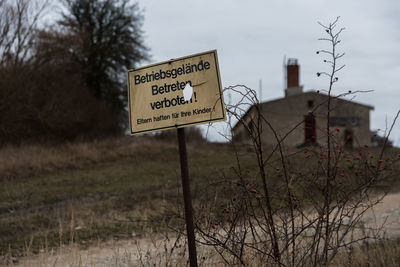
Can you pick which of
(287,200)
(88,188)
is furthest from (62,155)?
(287,200)

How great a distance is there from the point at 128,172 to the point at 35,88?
747cm

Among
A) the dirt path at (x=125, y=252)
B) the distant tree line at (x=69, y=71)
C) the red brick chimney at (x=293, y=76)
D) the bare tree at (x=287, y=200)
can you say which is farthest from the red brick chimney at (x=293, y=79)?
the bare tree at (x=287, y=200)

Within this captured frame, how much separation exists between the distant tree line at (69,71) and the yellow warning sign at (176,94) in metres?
17.7

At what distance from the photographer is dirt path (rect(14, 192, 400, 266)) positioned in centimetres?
464

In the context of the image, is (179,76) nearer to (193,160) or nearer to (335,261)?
(335,261)

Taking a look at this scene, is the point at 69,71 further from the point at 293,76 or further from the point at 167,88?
the point at 167,88

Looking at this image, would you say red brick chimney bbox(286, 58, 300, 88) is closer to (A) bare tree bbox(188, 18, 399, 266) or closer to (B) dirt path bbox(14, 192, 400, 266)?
(B) dirt path bbox(14, 192, 400, 266)

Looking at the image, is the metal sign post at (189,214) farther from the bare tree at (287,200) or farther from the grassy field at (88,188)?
the grassy field at (88,188)

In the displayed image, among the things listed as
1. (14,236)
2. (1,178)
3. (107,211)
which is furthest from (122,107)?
(14,236)

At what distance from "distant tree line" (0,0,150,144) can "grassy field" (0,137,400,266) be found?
1.97 m

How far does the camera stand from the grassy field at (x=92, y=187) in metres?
8.71

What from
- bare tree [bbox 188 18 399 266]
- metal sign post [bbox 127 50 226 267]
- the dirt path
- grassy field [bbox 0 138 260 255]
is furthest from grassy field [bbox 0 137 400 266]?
metal sign post [bbox 127 50 226 267]

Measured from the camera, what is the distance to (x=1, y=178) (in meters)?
14.7

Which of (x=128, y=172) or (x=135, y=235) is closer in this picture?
(x=135, y=235)
